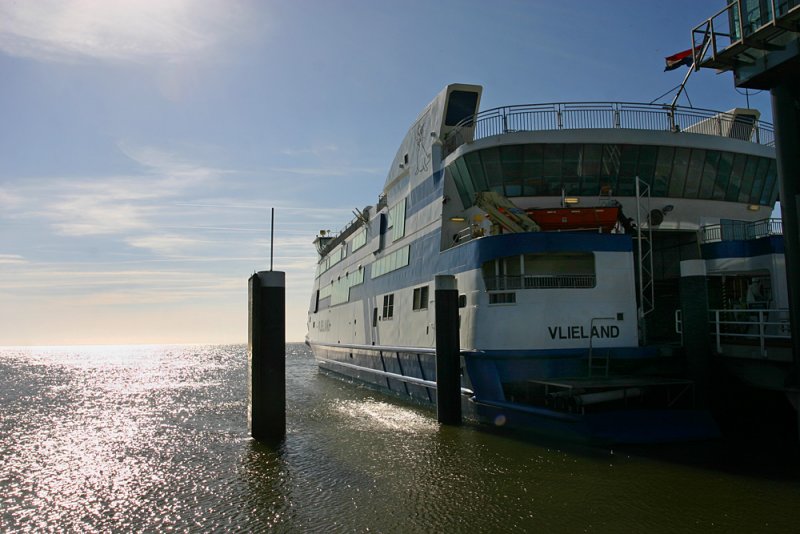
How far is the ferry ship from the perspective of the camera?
1372cm

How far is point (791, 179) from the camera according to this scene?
12.6 metres

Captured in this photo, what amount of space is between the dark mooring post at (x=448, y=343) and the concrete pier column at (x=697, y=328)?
5.40 meters

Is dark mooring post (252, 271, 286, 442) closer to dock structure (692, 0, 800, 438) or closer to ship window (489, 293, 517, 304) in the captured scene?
ship window (489, 293, 517, 304)

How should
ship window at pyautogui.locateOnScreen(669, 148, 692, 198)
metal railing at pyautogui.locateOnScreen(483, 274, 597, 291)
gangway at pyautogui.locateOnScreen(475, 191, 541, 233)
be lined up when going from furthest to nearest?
ship window at pyautogui.locateOnScreen(669, 148, 692, 198)
gangway at pyautogui.locateOnScreen(475, 191, 541, 233)
metal railing at pyautogui.locateOnScreen(483, 274, 597, 291)

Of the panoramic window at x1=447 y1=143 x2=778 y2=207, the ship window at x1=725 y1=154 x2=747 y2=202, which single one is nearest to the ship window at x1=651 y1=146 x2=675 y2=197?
the panoramic window at x1=447 y1=143 x2=778 y2=207

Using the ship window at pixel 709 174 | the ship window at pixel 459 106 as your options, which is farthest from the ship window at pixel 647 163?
the ship window at pixel 459 106

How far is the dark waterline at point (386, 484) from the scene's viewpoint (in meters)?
9.32

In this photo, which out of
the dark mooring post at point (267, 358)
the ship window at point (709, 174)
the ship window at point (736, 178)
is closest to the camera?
the dark mooring post at point (267, 358)

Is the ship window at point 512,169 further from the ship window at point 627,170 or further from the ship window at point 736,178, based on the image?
the ship window at point 736,178

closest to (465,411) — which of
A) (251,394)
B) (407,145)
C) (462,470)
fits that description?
(462,470)

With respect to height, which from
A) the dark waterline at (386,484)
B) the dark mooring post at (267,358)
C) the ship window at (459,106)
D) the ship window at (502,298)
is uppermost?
the ship window at (459,106)

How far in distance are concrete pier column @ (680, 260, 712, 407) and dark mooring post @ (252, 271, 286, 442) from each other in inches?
379

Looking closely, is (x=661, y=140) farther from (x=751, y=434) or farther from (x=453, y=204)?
(x=751, y=434)

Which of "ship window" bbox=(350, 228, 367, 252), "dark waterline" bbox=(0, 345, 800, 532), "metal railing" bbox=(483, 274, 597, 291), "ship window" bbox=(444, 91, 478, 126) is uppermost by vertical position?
"ship window" bbox=(444, 91, 478, 126)
